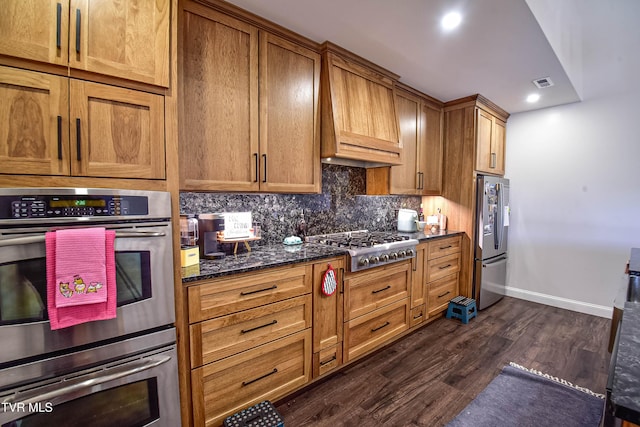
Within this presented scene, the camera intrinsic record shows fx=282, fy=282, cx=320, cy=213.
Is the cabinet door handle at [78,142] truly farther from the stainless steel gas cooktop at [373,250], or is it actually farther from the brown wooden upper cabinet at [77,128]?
the stainless steel gas cooktop at [373,250]

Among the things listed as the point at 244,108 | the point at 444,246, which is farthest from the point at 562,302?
the point at 244,108

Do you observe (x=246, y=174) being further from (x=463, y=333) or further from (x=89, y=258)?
(x=463, y=333)

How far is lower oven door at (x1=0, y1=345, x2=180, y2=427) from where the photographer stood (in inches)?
40.8

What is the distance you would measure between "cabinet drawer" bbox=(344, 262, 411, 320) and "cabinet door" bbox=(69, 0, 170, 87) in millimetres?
1749

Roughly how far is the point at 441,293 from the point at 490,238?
40.4 inches

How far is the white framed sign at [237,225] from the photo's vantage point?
6.53 ft

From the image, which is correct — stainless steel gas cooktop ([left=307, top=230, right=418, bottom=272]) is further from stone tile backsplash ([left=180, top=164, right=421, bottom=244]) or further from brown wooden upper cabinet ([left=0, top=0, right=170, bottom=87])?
brown wooden upper cabinet ([left=0, top=0, right=170, bottom=87])

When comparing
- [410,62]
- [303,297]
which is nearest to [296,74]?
[410,62]

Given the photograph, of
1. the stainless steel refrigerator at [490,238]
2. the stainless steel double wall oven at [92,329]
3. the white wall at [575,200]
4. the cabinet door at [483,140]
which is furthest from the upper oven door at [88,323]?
the white wall at [575,200]

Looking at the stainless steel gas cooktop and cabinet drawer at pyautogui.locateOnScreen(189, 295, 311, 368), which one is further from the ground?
the stainless steel gas cooktop

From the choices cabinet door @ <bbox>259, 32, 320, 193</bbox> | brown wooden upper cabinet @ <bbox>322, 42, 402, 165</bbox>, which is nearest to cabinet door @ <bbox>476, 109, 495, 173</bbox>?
brown wooden upper cabinet @ <bbox>322, 42, 402, 165</bbox>

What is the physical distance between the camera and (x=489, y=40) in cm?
211

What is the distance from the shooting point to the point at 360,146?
7.95 feet

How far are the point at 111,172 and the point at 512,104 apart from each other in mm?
4244
